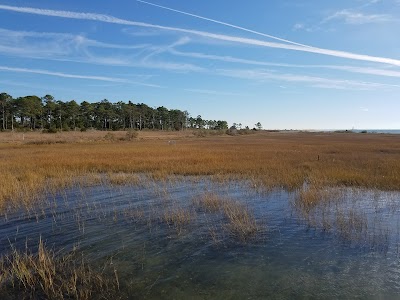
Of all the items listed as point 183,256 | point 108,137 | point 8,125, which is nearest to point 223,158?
point 183,256

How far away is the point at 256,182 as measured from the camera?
1978cm

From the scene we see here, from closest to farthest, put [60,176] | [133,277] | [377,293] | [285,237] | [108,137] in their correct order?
[377,293], [133,277], [285,237], [60,176], [108,137]

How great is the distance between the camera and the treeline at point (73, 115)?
310 feet

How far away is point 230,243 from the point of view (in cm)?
1027

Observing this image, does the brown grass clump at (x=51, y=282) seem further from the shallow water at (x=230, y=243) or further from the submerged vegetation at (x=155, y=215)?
the shallow water at (x=230, y=243)

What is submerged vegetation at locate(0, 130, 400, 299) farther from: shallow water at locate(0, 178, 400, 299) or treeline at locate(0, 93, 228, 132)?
treeline at locate(0, 93, 228, 132)

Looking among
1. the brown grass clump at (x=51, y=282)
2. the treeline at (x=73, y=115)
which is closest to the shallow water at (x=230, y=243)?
the brown grass clump at (x=51, y=282)

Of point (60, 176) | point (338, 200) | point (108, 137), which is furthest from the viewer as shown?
point (108, 137)

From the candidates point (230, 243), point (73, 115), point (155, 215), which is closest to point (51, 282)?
point (230, 243)

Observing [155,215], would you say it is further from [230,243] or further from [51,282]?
[51,282]

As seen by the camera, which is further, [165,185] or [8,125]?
[8,125]

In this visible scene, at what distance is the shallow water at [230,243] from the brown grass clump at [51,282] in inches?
23.1

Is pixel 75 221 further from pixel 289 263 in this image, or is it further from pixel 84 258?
pixel 289 263

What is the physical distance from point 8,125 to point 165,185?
99.1 m
